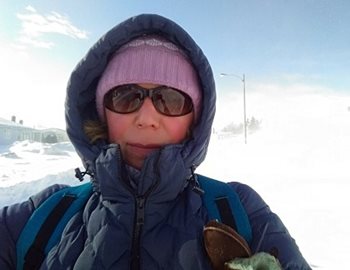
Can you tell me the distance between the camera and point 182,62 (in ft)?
6.21

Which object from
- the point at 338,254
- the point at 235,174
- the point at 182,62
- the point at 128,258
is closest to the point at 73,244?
the point at 128,258

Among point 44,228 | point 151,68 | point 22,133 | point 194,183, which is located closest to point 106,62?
point 151,68

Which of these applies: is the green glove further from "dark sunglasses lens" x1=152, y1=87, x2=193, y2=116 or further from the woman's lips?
"dark sunglasses lens" x1=152, y1=87, x2=193, y2=116

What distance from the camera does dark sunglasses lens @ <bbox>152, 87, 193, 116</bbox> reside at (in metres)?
1.75

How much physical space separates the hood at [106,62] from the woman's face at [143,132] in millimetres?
109

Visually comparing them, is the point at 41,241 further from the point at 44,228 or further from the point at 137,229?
the point at 137,229

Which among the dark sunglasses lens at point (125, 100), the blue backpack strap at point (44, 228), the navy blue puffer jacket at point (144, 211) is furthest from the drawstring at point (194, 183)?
the blue backpack strap at point (44, 228)

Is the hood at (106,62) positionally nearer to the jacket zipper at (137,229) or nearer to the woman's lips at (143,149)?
the woman's lips at (143,149)

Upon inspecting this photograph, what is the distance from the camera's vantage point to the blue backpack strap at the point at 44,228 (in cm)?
159

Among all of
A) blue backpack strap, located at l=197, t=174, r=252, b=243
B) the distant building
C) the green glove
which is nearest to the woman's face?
blue backpack strap, located at l=197, t=174, r=252, b=243

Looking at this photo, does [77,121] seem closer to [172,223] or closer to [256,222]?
[172,223]

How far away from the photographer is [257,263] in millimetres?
1262

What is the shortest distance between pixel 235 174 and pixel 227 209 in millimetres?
14051

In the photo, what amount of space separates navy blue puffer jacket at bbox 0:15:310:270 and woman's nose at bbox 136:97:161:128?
0.50 ft
